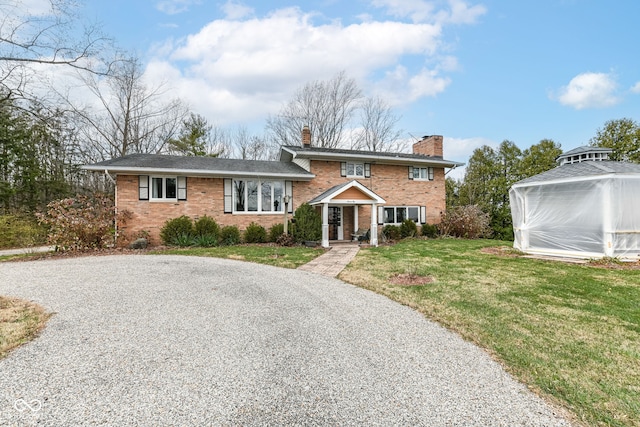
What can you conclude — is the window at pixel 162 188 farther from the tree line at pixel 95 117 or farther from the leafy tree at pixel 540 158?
the leafy tree at pixel 540 158

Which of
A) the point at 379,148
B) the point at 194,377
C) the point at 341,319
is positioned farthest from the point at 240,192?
the point at 379,148

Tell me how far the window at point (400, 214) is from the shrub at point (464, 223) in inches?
56.5

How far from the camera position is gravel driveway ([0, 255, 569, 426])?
8.00ft

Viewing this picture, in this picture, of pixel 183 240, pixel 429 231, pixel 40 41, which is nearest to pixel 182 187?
pixel 183 240

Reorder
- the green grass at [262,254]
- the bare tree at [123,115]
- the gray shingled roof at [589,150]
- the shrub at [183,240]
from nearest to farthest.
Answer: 1. the green grass at [262,254]
2. the gray shingled roof at [589,150]
3. the shrub at [183,240]
4. the bare tree at [123,115]

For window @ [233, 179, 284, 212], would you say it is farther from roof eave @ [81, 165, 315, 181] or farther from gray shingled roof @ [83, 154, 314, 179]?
gray shingled roof @ [83, 154, 314, 179]

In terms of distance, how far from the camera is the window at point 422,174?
19047 millimetres

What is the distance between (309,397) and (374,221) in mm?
12702

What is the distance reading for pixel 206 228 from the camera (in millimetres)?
14164

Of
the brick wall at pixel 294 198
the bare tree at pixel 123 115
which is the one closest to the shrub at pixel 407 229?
the brick wall at pixel 294 198

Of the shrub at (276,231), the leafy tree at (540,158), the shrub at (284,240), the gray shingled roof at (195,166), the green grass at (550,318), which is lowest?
the green grass at (550,318)

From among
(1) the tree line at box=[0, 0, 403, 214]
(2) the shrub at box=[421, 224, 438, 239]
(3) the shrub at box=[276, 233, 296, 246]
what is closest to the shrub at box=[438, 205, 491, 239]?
(2) the shrub at box=[421, 224, 438, 239]

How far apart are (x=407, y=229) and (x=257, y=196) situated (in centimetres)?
853

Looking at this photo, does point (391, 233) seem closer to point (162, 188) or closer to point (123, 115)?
point (162, 188)
